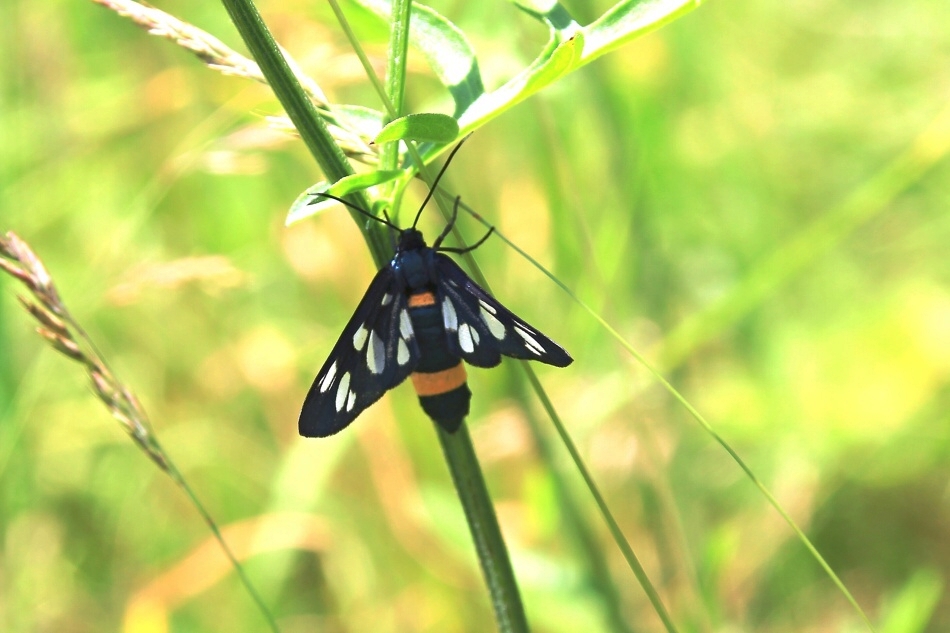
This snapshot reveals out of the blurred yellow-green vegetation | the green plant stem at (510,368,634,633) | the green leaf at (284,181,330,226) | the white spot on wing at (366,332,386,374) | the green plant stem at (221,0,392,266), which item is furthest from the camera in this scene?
the blurred yellow-green vegetation

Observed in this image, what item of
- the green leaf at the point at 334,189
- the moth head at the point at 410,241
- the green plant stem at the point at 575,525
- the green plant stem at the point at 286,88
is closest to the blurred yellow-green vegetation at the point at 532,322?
the green plant stem at the point at 575,525

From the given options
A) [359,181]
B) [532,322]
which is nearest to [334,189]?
[359,181]

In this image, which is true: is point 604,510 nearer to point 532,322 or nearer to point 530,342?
point 530,342

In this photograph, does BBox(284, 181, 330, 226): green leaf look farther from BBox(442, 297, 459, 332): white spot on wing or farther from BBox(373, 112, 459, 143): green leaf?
BBox(442, 297, 459, 332): white spot on wing

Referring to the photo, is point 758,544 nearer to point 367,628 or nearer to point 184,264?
point 367,628

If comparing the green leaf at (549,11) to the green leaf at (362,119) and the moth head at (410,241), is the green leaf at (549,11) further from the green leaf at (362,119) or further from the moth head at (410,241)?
the moth head at (410,241)

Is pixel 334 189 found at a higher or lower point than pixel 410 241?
lower

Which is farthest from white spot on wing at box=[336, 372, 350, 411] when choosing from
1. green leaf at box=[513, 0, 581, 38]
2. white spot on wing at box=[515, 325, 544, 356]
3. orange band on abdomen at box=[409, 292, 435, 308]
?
green leaf at box=[513, 0, 581, 38]
